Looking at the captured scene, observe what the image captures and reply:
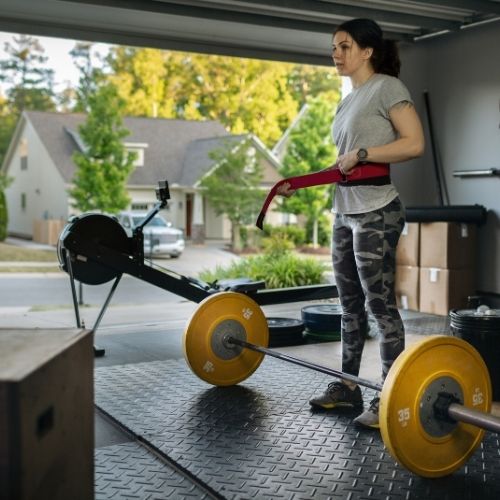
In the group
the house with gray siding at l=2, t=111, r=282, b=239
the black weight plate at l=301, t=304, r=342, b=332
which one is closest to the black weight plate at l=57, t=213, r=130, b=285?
the black weight plate at l=301, t=304, r=342, b=332

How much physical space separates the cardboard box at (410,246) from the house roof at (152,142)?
536cm

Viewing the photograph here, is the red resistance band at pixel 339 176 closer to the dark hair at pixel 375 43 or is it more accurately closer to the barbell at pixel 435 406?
the dark hair at pixel 375 43

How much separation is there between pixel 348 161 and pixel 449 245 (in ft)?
10.7

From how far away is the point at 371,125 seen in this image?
104 inches

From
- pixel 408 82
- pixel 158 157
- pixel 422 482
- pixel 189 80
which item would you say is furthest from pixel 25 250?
pixel 422 482

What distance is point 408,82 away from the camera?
6227 millimetres

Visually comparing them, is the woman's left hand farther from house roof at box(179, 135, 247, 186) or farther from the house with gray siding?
house roof at box(179, 135, 247, 186)

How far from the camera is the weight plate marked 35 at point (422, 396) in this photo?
82.8 inches

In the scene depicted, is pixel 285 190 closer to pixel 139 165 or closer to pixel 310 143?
pixel 139 165

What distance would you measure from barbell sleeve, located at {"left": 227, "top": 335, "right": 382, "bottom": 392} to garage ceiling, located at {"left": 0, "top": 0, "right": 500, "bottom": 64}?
95.5 inches

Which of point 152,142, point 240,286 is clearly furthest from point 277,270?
point 152,142

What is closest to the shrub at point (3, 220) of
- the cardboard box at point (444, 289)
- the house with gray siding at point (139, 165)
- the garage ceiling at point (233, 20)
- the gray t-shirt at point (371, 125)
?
the house with gray siding at point (139, 165)

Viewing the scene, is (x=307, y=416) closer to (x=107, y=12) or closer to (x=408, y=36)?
(x=107, y=12)

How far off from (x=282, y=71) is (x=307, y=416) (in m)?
11.6
